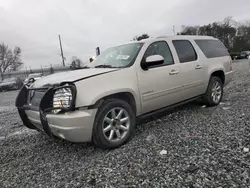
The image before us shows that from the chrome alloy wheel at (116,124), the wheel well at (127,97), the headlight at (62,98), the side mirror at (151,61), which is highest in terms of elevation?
the side mirror at (151,61)

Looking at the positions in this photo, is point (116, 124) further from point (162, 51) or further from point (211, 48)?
point (211, 48)

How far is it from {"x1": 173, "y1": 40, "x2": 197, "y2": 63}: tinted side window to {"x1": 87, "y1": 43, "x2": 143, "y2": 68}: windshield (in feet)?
3.07

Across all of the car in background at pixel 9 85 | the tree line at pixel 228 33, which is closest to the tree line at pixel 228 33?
the tree line at pixel 228 33

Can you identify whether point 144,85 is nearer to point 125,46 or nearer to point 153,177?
point 125,46

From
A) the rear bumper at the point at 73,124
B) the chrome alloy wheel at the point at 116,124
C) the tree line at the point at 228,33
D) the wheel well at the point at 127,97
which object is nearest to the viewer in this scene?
the rear bumper at the point at 73,124

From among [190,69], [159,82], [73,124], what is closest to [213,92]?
[190,69]

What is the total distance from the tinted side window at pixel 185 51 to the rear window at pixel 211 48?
392 mm

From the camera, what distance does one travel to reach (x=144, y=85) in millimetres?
3646

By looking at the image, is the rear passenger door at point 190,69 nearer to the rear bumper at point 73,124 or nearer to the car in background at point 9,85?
the rear bumper at point 73,124

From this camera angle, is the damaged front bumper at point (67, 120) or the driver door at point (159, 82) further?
the driver door at point (159, 82)

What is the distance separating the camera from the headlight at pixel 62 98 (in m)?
2.91

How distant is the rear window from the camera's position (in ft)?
16.6

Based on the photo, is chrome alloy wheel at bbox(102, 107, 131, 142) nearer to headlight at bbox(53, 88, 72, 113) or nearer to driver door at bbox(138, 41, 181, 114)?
driver door at bbox(138, 41, 181, 114)

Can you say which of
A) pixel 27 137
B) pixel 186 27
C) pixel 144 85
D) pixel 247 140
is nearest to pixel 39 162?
pixel 27 137
